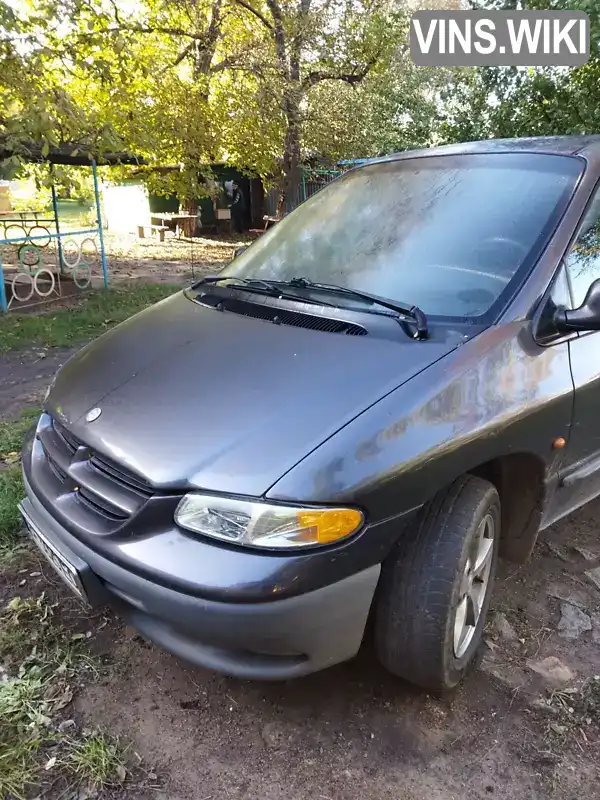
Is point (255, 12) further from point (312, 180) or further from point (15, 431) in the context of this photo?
point (15, 431)

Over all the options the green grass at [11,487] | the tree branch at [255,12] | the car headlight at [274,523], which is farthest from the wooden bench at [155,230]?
the car headlight at [274,523]

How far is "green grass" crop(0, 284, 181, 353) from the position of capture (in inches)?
283

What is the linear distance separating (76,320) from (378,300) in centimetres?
635

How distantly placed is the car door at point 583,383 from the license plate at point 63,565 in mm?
1810

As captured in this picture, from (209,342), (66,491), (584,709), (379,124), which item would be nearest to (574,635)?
(584,709)

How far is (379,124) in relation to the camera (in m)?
12.7

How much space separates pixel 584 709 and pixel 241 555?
1385 mm

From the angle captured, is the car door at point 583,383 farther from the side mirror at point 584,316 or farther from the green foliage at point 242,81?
the green foliage at point 242,81

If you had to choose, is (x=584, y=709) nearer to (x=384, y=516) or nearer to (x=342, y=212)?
(x=384, y=516)

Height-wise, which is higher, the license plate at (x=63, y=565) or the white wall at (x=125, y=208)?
the white wall at (x=125, y=208)

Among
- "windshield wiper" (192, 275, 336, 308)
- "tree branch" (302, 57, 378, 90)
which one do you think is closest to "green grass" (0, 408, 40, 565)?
"windshield wiper" (192, 275, 336, 308)

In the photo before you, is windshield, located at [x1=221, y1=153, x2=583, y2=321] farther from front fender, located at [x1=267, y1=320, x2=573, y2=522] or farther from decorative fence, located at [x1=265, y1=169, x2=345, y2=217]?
decorative fence, located at [x1=265, y1=169, x2=345, y2=217]

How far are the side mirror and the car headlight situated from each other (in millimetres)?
1094

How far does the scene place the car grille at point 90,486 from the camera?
6.61ft
